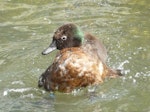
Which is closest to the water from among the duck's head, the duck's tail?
the duck's tail

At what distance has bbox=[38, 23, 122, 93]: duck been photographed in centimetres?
652

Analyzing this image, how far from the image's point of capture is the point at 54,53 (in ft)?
28.5

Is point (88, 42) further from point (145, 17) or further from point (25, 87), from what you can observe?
point (145, 17)

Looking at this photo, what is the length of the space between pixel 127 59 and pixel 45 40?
5.94 feet

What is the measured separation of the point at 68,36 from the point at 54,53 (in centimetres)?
175

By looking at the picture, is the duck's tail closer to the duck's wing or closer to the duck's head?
the duck's wing

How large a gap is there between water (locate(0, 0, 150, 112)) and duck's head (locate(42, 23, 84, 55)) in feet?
2.30

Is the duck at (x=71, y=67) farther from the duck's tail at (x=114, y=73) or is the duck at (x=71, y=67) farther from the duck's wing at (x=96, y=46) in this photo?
the duck's wing at (x=96, y=46)

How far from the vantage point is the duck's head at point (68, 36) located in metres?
6.95

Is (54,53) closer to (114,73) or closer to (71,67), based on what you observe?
(114,73)

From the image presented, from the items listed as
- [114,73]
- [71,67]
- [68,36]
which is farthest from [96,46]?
[71,67]

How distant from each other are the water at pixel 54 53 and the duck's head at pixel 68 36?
0.70 meters

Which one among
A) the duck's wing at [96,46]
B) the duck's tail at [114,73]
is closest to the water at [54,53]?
the duck's tail at [114,73]

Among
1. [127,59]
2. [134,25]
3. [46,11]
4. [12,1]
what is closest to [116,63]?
[127,59]
